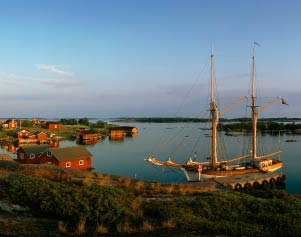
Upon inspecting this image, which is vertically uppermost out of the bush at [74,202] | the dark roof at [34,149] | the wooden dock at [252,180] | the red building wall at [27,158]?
the bush at [74,202]

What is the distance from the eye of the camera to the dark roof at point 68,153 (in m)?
46.6

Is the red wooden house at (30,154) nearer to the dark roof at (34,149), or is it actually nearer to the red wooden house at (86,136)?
the dark roof at (34,149)

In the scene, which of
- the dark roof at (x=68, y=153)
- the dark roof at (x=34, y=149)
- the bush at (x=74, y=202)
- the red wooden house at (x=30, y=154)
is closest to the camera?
the bush at (x=74, y=202)

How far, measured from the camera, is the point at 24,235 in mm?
8461

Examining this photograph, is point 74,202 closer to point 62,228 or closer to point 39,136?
point 62,228

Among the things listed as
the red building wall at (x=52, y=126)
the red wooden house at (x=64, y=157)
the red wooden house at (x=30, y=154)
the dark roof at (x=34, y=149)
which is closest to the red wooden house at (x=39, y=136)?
the red building wall at (x=52, y=126)

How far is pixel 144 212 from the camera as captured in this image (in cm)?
1178

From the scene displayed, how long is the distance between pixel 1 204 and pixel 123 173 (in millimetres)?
38142

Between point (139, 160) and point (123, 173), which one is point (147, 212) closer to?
point (123, 173)

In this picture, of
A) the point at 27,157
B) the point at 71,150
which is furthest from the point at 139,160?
the point at 27,157

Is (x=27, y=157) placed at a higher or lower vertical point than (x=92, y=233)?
lower

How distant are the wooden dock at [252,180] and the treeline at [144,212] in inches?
966

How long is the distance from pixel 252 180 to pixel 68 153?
27.4m

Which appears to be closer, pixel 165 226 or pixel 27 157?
pixel 165 226
